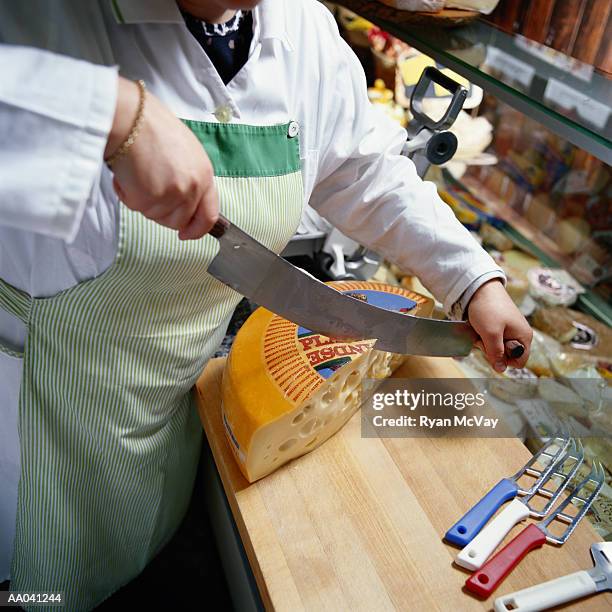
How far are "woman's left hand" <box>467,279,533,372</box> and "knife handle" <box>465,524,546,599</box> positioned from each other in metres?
0.25

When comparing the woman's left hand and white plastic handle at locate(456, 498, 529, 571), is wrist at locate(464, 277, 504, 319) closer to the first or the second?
the woman's left hand

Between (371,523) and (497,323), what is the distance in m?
0.34

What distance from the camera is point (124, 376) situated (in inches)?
33.8

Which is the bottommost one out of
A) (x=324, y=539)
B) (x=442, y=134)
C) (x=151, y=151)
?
(x=324, y=539)

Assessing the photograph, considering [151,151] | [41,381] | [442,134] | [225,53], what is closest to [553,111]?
[442,134]

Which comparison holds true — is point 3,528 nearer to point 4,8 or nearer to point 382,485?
point 382,485

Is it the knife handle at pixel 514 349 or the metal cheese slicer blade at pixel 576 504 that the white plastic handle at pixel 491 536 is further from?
the knife handle at pixel 514 349

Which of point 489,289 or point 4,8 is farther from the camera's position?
point 489,289

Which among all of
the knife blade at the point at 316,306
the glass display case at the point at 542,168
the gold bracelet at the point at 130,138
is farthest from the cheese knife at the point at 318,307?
the glass display case at the point at 542,168

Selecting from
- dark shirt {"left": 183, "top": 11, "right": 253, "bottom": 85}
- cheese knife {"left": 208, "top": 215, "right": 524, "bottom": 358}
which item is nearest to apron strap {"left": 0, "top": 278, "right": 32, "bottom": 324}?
cheese knife {"left": 208, "top": 215, "right": 524, "bottom": 358}

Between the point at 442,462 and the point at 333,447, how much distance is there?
16 centimetres

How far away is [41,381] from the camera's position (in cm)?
86

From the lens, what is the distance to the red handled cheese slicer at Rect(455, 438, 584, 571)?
2.62 feet

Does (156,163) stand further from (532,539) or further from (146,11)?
(532,539)
